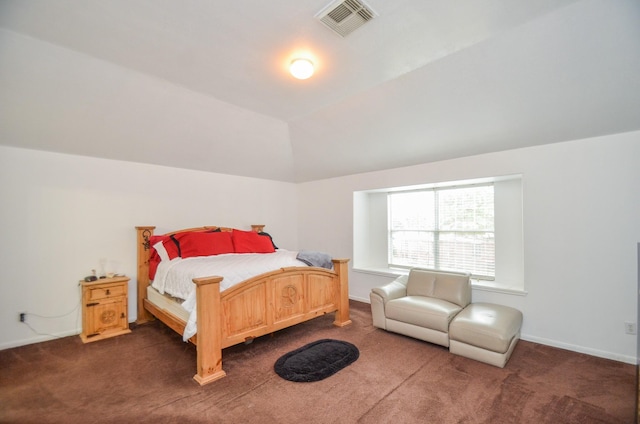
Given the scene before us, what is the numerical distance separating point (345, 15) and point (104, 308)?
3924 mm

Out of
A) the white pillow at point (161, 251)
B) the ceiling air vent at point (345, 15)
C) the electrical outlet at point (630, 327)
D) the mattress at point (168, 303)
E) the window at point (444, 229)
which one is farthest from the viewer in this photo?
the window at point (444, 229)

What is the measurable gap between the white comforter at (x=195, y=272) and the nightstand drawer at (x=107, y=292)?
13.3 inches

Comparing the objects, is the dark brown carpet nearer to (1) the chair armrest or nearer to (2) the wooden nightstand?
(2) the wooden nightstand

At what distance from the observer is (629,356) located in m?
2.65

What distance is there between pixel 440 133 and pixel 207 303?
3.10 m

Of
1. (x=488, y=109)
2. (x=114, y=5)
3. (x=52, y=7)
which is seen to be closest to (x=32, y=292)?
(x=52, y=7)

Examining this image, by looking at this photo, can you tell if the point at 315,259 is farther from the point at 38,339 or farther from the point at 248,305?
the point at 38,339

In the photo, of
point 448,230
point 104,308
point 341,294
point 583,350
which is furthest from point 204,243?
point 583,350

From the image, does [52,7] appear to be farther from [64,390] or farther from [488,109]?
[488,109]

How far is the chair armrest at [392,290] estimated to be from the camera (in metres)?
3.54

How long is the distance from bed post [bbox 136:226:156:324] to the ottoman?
12.4 ft

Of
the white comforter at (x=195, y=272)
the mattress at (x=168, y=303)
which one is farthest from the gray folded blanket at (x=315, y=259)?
the mattress at (x=168, y=303)

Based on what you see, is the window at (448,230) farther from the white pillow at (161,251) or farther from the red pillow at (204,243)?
the white pillow at (161,251)

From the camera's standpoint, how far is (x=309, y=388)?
7.54 feet
